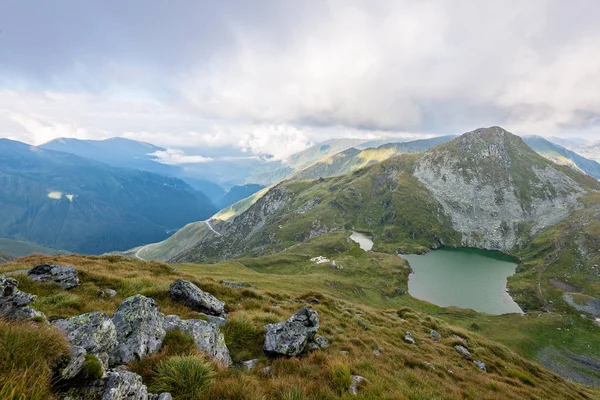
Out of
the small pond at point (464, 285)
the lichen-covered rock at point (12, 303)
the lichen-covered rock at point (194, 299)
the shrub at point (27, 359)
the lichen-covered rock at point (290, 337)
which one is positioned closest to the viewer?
the shrub at point (27, 359)

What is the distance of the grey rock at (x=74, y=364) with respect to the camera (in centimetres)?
658

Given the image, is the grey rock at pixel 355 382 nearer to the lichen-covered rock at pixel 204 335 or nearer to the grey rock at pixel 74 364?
the lichen-covered rock at pixel 204 335

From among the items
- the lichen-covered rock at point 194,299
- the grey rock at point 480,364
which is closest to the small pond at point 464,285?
the grey rock at point 480,364

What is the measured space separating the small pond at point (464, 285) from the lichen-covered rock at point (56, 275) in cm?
14598

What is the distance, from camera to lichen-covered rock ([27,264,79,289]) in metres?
17.3

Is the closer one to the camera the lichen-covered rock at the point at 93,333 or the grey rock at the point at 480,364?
the lichen-covered rock at the point at 93,333

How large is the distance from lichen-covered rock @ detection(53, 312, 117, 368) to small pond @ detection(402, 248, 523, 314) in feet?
486

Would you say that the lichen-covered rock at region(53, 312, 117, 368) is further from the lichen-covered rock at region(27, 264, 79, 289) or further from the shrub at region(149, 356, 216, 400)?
the lichen-covered rock at region(27, 264, 79, 289)

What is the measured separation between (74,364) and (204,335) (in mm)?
5823

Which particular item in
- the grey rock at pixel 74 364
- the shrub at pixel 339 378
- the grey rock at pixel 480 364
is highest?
the grey rock at pixel 74 364

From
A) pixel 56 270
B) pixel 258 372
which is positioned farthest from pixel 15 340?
pixel 56 270

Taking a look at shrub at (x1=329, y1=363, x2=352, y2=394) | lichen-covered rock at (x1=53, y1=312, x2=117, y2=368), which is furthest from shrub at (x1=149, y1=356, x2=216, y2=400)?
shrub at (x1=329, y1=363, x2=352, y2=394)

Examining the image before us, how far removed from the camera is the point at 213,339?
40.2 feet

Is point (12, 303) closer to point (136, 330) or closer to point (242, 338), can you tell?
point (136, 330)
